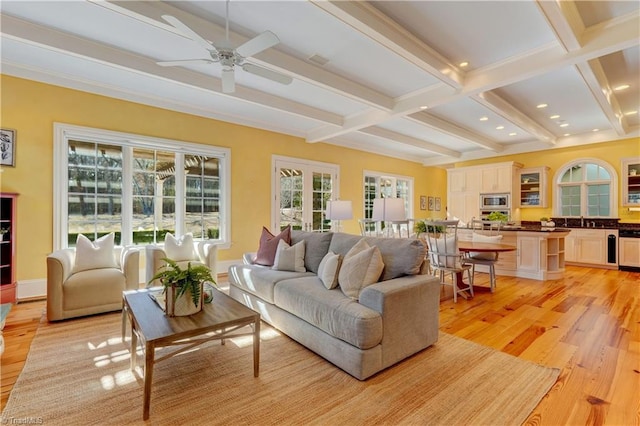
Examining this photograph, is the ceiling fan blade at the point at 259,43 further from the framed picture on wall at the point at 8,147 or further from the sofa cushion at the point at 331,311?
the framed picture on wall at the point at 8,147

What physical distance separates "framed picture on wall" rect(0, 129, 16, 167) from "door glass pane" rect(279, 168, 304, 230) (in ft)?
12.9

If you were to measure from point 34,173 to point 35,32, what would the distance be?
1.82 meters

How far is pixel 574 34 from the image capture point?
2807mm

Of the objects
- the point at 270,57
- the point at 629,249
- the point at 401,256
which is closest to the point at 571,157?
the point at 629,249

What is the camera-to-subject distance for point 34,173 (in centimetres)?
387

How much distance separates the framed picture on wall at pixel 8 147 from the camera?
364 cm

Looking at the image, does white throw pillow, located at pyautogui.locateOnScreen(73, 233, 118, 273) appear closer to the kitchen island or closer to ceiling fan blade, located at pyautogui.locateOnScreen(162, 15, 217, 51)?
ceiling fan blade, located at pyautogui.locateOnScreen(162, 15, 217, 51)

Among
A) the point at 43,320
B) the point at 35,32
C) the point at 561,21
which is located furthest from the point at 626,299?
the point at 35,32

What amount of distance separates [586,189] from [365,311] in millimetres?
7600

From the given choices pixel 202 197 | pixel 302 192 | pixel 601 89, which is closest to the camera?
pixel 601 89

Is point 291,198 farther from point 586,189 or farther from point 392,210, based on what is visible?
point 586,189

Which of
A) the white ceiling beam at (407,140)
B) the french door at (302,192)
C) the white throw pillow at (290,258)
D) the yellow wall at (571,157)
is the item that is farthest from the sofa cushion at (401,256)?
the yellow wall at (571,157)

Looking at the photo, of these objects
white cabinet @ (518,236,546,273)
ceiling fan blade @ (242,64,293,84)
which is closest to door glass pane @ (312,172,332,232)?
ceiling fan blade @ (242,64,293,84)

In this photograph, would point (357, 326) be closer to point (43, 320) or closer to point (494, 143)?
point (43, 320)
